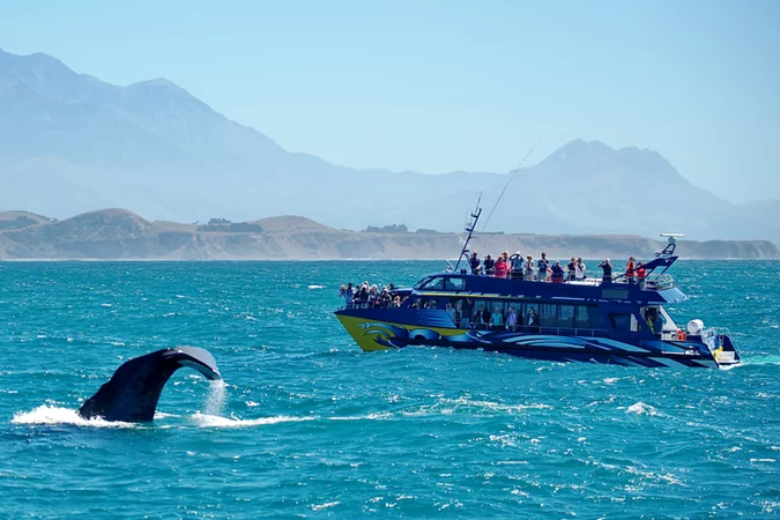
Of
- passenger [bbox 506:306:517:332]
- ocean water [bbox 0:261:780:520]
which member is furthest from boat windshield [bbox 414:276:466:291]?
ocean water [bbox 0:261:780:520]

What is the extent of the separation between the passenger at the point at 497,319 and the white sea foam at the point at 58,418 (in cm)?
1898

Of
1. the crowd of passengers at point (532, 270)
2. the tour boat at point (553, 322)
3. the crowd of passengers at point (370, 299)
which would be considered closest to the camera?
the tour boat at point (553, 322)

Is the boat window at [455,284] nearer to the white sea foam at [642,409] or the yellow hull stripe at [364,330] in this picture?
the yellow hull stripe at [364,330]

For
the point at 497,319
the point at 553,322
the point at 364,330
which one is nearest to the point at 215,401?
the point at 364,330

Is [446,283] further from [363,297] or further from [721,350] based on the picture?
[721,350]

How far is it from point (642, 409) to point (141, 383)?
13909 millimetres

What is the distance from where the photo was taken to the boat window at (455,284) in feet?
136

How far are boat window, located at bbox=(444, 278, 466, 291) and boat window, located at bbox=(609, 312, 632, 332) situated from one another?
578 centimetres

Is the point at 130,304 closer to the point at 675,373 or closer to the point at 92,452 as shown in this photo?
the point at 675,373

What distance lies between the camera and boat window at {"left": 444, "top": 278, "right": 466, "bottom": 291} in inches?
1631

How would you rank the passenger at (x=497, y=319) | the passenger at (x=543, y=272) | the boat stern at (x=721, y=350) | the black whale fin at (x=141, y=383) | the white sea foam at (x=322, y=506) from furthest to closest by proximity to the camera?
the passenger at (x=543, y=272) → the passenger at (x=497, y=319) → the boat stern at (x=721, y=350) → the black whale fin at (x=141, y=383) → the white sea foam at (x=322, y=506)

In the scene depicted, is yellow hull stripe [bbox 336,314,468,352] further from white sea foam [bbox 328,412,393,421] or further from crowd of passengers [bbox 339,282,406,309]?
white sea foam [bbox 328,412,393,421]

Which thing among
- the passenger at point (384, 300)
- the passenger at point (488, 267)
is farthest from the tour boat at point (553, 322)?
the passenger at point (488, 267)

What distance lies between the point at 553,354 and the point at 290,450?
19025mm
